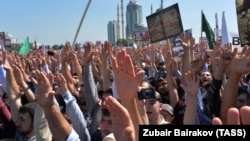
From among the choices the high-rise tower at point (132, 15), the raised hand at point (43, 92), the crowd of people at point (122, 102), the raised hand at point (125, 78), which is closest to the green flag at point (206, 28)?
the crowd of people at point (122, 102)

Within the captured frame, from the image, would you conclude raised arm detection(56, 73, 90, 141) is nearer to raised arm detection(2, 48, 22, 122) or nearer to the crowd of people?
the crowd of people

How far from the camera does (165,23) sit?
9.92 metres

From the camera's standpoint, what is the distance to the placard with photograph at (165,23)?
376 inches

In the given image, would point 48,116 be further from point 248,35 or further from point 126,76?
point 248,35

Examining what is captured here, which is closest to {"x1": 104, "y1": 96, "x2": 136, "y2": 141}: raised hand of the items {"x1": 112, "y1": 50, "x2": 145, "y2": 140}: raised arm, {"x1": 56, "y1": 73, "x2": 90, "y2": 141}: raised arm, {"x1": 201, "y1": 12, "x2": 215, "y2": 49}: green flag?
{"x1": 112, "y1": 50, "x2": 145, "y2": 140}: raised arm

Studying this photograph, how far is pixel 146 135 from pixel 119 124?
49 centimetres

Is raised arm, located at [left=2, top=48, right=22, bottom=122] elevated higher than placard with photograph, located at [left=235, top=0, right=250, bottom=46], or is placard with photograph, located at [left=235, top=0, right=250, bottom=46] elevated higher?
placard with photograph, located at [left=235, top=0, right=250, bottom=46]

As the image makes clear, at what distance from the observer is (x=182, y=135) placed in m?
1.29

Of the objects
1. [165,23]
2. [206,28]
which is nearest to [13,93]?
[165,23]

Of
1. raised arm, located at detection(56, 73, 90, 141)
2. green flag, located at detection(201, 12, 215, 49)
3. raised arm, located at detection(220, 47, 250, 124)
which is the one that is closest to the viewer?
raised arm, located at detection(220, 47, 250, 124)

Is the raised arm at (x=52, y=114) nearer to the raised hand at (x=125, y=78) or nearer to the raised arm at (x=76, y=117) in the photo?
the raised arm at (x=76, y=117)

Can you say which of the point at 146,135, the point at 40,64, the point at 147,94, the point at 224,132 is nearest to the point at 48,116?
the point at 147,94

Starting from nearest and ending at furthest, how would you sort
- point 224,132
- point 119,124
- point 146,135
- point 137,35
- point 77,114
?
point 224,132, point 146,135, point 119,124, point 77,114, point 137,35

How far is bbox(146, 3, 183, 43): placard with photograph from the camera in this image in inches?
376
